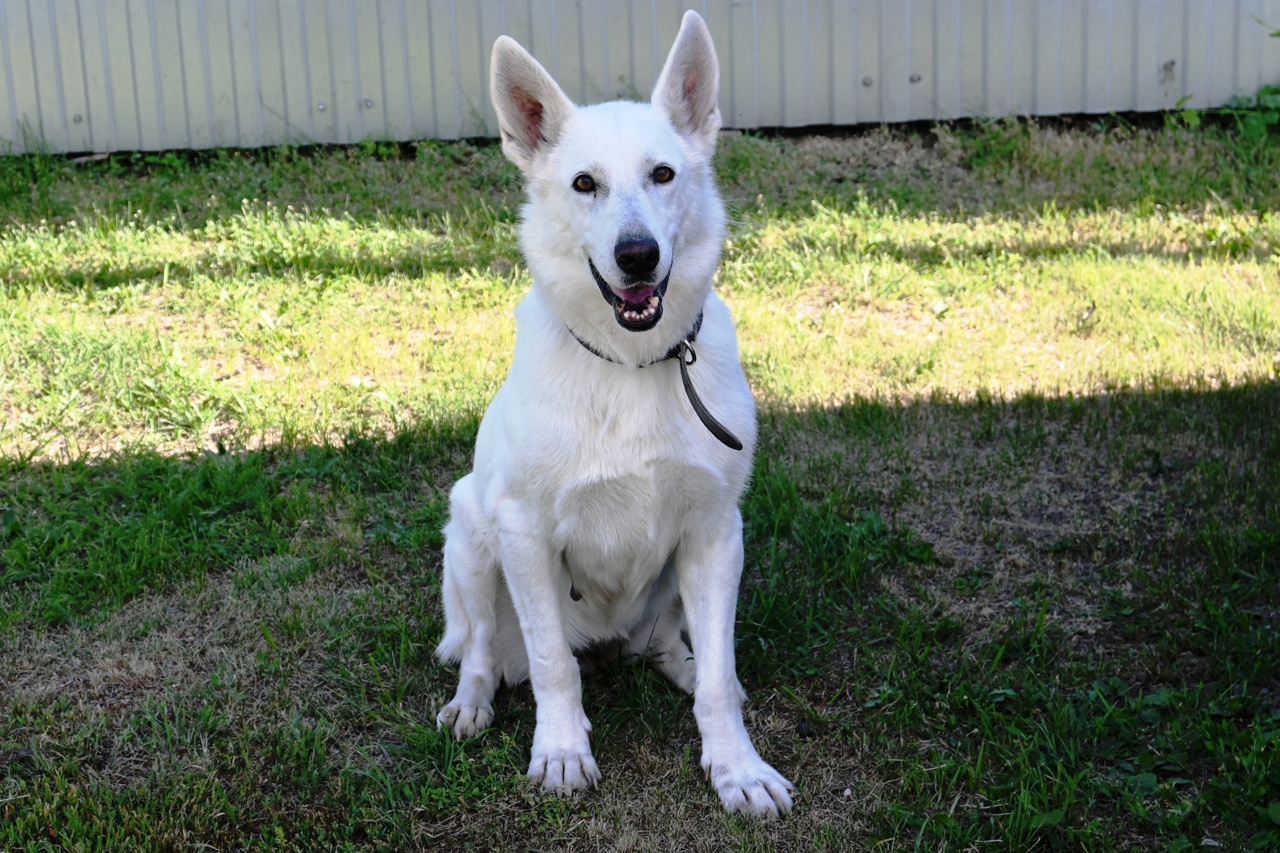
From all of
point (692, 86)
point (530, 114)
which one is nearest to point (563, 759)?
point (530, 114)

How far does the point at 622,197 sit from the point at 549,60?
5803 mm

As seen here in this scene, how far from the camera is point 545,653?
2.99 m

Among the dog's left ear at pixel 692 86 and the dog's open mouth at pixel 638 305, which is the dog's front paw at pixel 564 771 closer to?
the dog's open mouth at pixel 638 305

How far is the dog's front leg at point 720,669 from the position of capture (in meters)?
2.92

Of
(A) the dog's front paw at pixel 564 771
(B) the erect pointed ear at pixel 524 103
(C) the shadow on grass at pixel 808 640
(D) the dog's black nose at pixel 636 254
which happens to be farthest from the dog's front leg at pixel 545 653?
(B) the erect pointed ear at pixel 524 103

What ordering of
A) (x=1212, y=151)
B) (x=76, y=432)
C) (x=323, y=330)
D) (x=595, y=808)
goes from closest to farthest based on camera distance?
(x=595, y=808)
(x=76, y=432)
(x=323, y=330)
(x=1212, y=151)

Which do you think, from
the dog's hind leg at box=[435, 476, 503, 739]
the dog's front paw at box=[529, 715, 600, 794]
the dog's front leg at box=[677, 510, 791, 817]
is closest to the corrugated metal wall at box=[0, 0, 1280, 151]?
the dog's hind leg at box=[435, 476, 503, 739]

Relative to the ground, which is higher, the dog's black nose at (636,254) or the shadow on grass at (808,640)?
the dog's black nose at (636,254)

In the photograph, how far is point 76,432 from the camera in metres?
5.02

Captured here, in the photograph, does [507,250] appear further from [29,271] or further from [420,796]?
[420,796]

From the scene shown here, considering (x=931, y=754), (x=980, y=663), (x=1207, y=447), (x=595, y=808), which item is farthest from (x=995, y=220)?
(x=595, y=808)

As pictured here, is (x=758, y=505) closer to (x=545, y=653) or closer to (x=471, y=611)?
(x=471, y=611)

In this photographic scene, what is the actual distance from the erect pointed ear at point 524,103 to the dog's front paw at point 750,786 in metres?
1.65

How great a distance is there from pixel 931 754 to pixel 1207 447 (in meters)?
2.35
